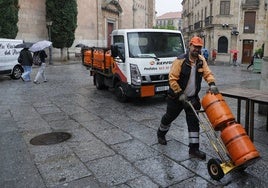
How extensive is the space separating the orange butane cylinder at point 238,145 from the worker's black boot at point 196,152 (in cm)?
86

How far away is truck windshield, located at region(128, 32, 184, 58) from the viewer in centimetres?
869

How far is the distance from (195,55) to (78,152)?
2494 millimetres

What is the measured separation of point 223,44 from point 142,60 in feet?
103

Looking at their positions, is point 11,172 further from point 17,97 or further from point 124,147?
point 17,97

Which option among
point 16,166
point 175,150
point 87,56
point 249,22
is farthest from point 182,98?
point 249,22

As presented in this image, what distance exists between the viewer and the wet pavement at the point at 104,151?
13.4 ft

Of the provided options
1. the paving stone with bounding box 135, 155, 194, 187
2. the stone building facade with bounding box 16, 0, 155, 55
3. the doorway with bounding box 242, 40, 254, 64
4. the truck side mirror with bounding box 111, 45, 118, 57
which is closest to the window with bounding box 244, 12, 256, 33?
the doorway with bounding box 242, 40, 254, 64

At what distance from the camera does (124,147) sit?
17.5 ft

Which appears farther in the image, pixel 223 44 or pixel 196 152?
pixel 223 44

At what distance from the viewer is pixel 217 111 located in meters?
4.03

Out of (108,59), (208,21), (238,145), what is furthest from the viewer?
(208,21)

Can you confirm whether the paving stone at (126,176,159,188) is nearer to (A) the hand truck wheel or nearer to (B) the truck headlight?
(A) the hand truck wheel

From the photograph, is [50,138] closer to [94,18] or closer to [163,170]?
[163,170]

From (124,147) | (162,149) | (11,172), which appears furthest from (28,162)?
(162,149)
